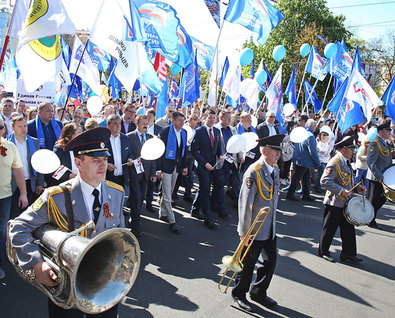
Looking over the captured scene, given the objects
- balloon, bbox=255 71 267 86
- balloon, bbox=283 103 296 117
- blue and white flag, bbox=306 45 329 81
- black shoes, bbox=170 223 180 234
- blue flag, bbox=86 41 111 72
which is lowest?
black shoes, bbox=170 223 180 234

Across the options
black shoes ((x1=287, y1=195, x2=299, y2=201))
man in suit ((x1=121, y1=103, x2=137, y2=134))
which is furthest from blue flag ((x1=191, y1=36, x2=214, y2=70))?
black shoes ((x1=287, y1=195, x2=299, y2=201))

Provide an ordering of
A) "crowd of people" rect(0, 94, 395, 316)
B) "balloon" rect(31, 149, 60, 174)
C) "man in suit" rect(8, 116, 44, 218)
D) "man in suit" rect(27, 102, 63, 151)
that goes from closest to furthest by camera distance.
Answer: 1. "crowd of people" rect(0, 94, 395, 316)
2. "balloon" rect(31, 149, 60, 174)
3. "man in suit" rect(8, 116, 44, 218)
4. "man in suit" rect(27, 102, 63, 151)

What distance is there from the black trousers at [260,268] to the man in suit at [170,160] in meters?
2.38

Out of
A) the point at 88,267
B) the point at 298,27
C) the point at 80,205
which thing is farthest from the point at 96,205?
the point at 298,27

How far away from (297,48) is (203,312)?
32.5m

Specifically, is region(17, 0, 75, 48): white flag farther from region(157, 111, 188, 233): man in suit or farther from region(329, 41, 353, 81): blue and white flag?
region(329, 41, 353, 81): blue and white flag

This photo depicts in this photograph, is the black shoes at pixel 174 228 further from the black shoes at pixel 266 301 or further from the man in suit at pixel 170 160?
the black shoes at pixel 266 301

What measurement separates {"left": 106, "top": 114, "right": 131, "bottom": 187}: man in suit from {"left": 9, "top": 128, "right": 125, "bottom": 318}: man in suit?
304 cm

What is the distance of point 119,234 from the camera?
2.00 metres

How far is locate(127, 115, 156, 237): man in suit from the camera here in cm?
586

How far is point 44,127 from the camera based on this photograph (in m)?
5.88

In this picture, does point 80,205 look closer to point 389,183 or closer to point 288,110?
point 389,183

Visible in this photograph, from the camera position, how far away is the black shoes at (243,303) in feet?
12.7

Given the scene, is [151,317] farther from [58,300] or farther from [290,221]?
[290,221]
